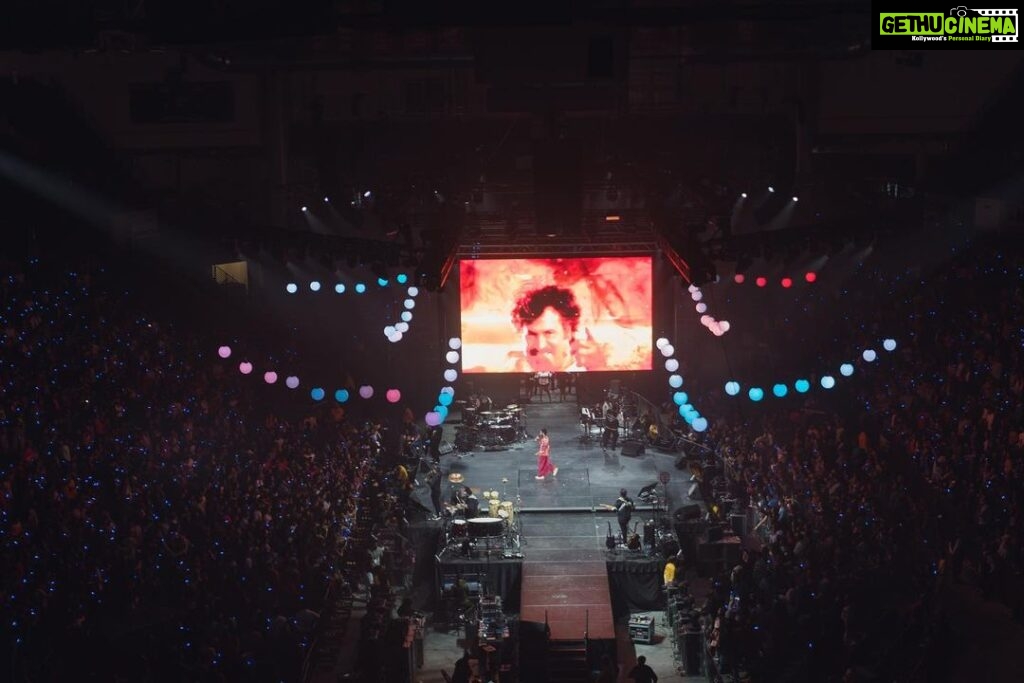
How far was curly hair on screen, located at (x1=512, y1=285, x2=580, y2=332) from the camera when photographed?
77.4 ft

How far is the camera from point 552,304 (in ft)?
77.5

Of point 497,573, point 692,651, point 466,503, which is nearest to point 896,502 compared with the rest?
point 692,651

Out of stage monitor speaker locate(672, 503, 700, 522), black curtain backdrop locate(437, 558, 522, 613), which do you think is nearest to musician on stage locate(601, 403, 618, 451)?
stage monitor speaker locate(672, 503, 700, 522)

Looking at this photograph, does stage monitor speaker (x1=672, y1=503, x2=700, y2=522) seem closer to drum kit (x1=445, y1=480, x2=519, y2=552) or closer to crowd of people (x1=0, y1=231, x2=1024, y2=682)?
crowd of people (x1=0, y1=231, x2=1024, y2=682)

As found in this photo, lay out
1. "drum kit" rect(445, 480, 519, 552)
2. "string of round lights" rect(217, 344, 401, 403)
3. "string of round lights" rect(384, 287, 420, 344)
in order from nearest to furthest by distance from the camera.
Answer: "drum kit" rect(445, 480, 519, 552) < "string of round lights" rect(217, 344, 401, 403) < "string of round lights" rect(384, 287, 420, 344)

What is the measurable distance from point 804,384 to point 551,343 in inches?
189

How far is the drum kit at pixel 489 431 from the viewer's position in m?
25.2

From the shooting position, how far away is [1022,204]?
2208 cm

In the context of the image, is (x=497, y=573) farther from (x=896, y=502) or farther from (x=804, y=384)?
(x=804, y=384)

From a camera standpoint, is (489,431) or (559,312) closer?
(559,312)

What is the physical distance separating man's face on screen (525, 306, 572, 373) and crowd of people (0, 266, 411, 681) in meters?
4.15

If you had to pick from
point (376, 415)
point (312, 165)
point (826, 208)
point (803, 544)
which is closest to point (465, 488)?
point (376, 415)

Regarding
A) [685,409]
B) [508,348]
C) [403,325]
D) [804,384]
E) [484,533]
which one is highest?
[403,325]

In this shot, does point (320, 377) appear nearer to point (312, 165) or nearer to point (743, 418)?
point (312, 165)
